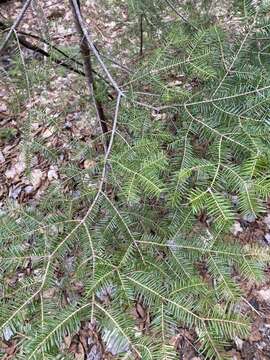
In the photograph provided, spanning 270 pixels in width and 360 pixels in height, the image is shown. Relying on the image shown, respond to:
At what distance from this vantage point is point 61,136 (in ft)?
10.8

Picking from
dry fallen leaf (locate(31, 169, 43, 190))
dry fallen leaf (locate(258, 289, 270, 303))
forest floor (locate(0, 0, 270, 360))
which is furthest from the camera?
dry fallen leaf (locate(31, 169, 43, 190))

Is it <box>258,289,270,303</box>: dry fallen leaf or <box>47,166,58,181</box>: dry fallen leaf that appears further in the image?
<box>47,166,58,181</box>: dry fallen leaf

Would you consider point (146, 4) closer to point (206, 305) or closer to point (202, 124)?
point (202, 124)

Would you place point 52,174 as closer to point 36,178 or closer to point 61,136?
point 36,178

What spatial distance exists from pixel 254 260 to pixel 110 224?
22.3 inches

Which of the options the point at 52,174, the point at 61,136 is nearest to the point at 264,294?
the point at 52,174

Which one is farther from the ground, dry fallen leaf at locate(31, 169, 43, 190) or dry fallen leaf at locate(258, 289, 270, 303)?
dry fallen leaf at locate(31, 169, 43, 190)

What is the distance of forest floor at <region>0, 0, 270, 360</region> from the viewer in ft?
6.36

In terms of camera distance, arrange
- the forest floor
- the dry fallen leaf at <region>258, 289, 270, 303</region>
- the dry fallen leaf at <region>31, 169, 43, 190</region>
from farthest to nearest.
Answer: the dry fallen leaf at <region>31, 169, 43, 190</region> < the dry fallen leaf at <region>258, 289, 270, 303</region> < the forest floor

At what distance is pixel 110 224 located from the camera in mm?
1466

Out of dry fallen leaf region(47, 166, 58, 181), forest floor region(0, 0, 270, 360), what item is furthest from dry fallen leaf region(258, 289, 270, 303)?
dry fallen leaf region(47, 166, 58, 181)

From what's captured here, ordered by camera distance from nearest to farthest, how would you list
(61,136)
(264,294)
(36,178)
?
(264,294) < (36,178) < (61,136)

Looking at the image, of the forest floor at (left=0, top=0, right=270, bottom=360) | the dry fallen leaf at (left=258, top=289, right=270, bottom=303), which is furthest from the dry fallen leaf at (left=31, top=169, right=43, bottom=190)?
the dry fallen leaf at (left=258, top=289, right=270, bottom=303)

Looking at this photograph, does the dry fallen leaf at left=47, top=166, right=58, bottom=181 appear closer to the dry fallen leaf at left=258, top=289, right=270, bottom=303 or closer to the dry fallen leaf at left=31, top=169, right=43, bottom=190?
the dry fallen leaf at left=31, top=169, right=43, bottom=190
